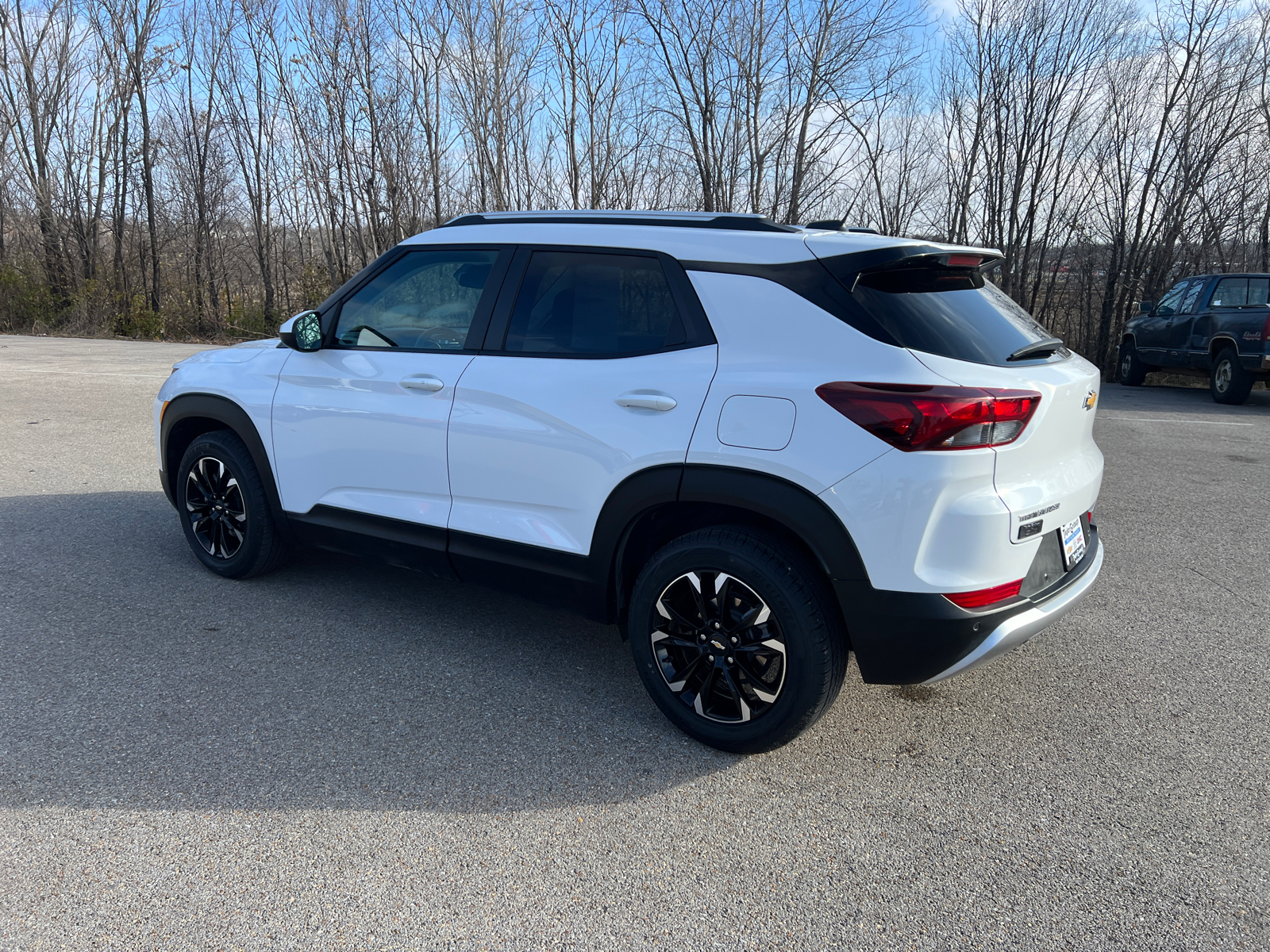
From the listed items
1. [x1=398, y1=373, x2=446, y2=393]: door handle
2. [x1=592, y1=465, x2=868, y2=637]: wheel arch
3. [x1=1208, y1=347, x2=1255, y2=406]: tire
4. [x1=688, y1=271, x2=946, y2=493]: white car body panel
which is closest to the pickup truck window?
[x1=1208, y1=347, x2=1255, y2=406]: tire

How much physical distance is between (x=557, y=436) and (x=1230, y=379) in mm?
12697

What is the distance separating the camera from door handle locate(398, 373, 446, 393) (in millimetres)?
3582

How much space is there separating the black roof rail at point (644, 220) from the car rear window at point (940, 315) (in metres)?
0.40

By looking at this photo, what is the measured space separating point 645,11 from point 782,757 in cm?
1658

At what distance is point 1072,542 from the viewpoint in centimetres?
307

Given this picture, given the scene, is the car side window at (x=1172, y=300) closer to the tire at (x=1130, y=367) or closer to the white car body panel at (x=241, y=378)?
the tire at (x=1130, y=367)

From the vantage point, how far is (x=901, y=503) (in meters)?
2.58

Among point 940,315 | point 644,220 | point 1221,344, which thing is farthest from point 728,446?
point 1221,344

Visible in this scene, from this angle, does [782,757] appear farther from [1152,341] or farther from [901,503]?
[1152,341]

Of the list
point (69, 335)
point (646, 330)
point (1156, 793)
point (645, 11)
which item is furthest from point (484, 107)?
point (1156, 793)

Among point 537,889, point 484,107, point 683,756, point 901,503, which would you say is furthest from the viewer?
point 484,107

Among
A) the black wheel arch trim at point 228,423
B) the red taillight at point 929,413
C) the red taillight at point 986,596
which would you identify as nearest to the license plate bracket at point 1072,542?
the red taillight at point 986,596

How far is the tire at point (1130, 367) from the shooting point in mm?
14930

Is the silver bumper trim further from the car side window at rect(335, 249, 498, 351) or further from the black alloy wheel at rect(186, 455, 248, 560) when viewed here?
the black alloy wheel at rect(186, 455, 248, 560)
